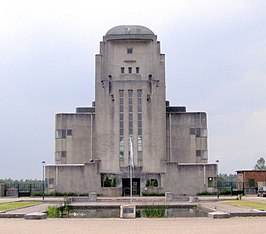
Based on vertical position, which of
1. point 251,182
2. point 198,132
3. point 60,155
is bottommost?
point 251,182

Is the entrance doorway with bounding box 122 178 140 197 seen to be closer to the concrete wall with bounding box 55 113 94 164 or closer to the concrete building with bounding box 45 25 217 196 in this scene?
the concrete building with bounding box 45 25 217 196

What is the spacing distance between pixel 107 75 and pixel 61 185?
640 inches

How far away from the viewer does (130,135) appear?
6397 cm

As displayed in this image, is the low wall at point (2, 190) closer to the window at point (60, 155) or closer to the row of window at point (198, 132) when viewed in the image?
the window at point (60, 155)

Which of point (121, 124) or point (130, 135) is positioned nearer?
point (130, 135)

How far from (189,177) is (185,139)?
7.66 m

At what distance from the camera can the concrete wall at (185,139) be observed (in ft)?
224

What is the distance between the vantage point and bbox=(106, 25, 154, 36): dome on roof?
2677 inches

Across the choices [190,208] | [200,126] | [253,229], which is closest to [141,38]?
[200,126]

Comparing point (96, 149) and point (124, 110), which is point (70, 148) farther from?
point (124, 110)

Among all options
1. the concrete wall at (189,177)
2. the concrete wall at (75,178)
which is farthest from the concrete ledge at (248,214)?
the concrete wall at (75,178)

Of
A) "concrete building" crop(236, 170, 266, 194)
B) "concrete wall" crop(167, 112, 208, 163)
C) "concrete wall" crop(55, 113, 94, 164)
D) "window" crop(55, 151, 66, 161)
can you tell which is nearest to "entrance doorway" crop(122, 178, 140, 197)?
"concrete wall" crop(167, 112, 208, 163)

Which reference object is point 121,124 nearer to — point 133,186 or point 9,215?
point 133,186

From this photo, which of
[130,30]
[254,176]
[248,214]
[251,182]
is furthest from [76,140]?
[248,214]
